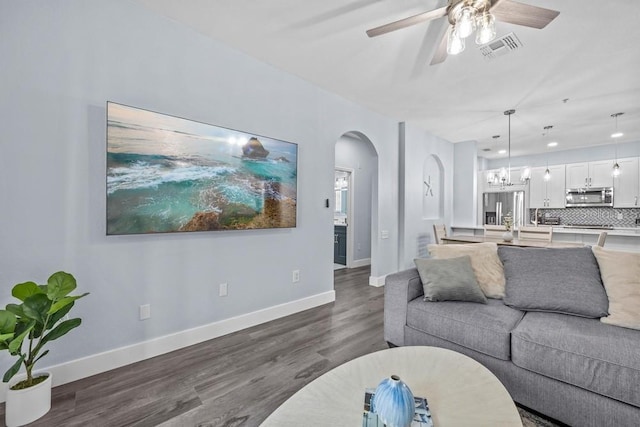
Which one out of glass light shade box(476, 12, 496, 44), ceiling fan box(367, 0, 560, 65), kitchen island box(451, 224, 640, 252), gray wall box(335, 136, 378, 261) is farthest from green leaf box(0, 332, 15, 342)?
kitchen island box(451, 224, 640, 252)

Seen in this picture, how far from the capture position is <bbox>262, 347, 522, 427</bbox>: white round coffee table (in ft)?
3.30

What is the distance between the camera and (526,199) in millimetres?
7219

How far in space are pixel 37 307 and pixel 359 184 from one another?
5300mm

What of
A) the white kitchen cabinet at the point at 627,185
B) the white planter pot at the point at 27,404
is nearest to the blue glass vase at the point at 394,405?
the white planter pot at the point at 27,404

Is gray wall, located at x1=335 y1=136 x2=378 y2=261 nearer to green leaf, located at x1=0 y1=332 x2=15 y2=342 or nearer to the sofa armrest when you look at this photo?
the sofa armrest

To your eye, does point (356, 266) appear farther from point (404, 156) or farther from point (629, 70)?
point (629, 70)

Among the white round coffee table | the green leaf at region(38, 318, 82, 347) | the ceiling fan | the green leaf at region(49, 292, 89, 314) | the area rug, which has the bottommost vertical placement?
the area rug

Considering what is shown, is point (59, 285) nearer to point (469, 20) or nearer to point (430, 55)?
point (469, 20)

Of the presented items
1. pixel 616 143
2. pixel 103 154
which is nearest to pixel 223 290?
pixel 103 154

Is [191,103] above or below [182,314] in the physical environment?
above

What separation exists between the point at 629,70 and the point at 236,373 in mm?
5007

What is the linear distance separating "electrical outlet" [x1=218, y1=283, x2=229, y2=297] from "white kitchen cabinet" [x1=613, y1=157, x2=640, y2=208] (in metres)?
8.17

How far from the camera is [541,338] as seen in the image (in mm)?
1608

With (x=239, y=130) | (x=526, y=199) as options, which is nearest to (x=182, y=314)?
(x=239, y=130)
